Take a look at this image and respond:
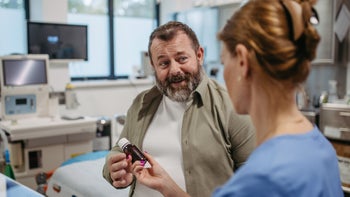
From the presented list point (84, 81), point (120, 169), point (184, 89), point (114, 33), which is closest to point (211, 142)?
point (184, 89)

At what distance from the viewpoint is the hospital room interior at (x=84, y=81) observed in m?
2.97

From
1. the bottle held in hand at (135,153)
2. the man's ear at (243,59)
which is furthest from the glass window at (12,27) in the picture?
the man's ear at (243,59)

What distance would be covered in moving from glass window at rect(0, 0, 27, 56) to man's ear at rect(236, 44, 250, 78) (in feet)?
13.0

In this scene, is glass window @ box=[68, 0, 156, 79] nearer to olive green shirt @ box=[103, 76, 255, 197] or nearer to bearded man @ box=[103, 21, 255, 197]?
bearded man @ box=[103, 21, 255, 197]

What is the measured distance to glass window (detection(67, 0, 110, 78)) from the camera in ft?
15.3

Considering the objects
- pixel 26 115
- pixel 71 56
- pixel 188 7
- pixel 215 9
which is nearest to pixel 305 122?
pixel 26 115

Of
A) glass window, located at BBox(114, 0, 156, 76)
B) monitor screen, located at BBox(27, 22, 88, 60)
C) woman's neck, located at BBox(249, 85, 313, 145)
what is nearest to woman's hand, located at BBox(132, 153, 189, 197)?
woman's neck, located at BBox(249, 85, 313, 145)

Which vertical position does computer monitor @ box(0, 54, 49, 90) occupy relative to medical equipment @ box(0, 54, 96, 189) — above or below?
above

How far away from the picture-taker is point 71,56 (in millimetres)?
3762

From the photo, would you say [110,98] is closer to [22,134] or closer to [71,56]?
[71,56]

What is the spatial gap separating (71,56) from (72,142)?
92 centimetres

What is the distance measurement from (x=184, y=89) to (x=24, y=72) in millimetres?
2109

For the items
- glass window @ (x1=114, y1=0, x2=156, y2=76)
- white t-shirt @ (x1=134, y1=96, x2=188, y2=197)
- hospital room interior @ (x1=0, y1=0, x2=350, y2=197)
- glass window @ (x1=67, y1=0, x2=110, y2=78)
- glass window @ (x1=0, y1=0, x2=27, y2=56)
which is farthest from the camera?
glass window @ (x1=114, y1=0, x2=156, y2=76)

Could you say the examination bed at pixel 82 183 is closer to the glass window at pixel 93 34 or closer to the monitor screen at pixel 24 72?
the monitor screen at pixel 24 72
